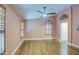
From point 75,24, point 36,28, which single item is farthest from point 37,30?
point 75,24

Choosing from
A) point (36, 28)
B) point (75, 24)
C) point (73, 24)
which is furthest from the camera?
point (73, 24)

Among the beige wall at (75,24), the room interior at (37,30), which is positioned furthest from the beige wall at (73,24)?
the room interior at (37,30)

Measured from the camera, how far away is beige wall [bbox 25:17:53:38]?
4.20m

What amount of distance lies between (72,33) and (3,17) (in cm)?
378

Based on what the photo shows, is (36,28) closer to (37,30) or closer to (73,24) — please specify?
(37,30)

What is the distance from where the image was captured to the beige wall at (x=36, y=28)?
4.20m

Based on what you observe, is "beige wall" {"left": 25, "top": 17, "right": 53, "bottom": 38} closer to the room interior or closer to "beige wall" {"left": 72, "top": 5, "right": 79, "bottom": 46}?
the room interior

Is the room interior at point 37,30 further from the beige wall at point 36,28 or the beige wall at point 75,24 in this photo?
the beige wall at point 75,24

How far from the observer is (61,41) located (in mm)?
4777

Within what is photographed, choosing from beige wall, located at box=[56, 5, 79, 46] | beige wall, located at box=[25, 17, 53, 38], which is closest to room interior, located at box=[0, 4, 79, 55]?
beige wall, located at box=[25, 17, 53, 38]

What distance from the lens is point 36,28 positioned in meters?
4.24
